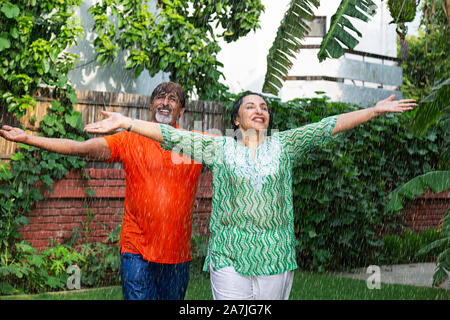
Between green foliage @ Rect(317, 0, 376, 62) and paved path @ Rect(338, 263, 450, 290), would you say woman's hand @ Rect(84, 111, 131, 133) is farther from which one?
paved path @ Rect(338, 263, 450, 290)

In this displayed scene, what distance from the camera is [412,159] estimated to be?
30.1ft

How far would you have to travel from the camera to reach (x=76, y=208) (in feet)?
22.5

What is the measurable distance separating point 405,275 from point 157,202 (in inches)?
212

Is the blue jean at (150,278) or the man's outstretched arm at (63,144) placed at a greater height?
the man's outstretched arm at (63,144)

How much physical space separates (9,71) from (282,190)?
4.48 meters

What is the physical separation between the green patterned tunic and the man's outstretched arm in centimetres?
66

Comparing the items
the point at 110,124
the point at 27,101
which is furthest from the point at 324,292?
the point at 110,124

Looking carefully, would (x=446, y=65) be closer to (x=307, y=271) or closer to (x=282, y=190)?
(x=307, y=271)

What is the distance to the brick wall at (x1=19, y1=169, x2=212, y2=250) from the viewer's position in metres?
6.61

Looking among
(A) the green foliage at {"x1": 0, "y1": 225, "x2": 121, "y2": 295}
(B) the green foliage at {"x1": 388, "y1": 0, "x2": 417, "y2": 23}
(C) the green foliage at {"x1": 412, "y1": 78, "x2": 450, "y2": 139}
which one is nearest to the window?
(B) the green foliage at {"x1": 388, "y1": 0, "x2": 417, "y2": 23}

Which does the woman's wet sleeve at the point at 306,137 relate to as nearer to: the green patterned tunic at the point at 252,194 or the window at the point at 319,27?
the green patterned tunic at the point at 252,194

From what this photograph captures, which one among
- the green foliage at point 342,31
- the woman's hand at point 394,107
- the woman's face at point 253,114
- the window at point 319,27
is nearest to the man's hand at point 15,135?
the woman's face at point 253,114

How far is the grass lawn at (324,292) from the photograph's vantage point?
6.15m
